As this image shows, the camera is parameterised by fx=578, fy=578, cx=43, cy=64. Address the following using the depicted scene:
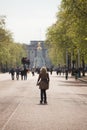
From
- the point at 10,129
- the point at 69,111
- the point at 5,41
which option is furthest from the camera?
the point at 5,41

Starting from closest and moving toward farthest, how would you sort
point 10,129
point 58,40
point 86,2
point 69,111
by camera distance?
point 10,129 → point 69,111 → point 86,2 → point 58,40

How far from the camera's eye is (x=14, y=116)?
20.7 m

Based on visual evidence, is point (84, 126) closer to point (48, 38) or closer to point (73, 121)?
point (73, 121)

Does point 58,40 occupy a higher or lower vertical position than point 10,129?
higher

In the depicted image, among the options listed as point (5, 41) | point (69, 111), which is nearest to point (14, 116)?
point (69, 111)

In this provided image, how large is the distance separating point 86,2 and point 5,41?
72020 millimetres

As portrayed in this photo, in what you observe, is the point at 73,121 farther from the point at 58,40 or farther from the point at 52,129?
the point at 58,40

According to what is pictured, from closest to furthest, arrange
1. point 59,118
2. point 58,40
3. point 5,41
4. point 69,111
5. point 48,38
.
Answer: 1. point 59,118
2. point 69,111
3. point 58,40
4. point 48,38
5. point 5,41

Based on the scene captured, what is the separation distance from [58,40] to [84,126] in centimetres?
8705

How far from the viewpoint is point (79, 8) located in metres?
64.1

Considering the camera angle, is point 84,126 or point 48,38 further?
point 48,38

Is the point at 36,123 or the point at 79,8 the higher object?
the point at 79,8

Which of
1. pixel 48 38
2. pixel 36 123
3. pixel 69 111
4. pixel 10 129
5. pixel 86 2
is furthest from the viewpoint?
pixel 48 38

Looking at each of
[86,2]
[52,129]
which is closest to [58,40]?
[86,2]
